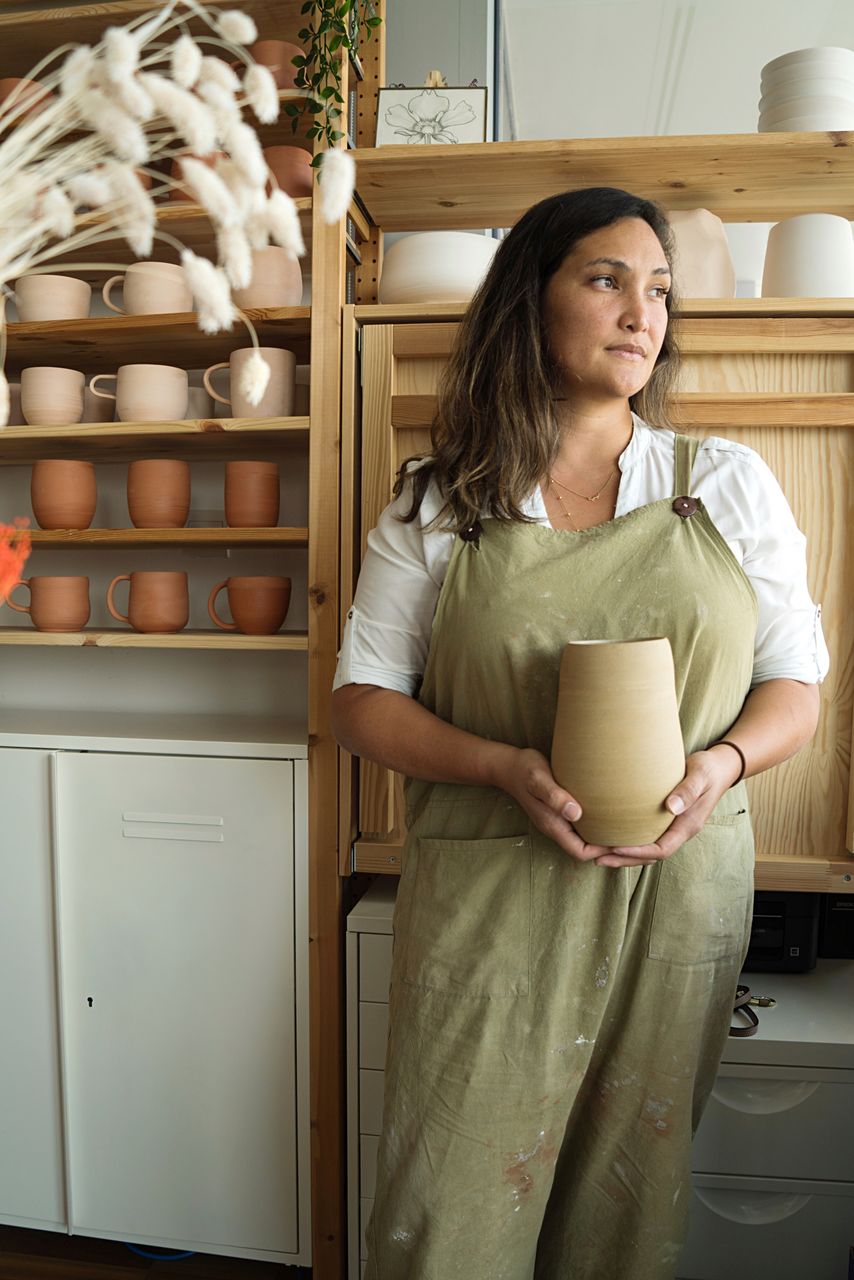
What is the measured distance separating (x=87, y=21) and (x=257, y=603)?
44.3 inches

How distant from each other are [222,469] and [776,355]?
117cm

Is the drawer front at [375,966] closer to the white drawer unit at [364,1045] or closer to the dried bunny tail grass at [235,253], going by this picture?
the white drawer unit at [364,1045]

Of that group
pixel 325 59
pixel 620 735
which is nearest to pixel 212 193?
pixel 620 735

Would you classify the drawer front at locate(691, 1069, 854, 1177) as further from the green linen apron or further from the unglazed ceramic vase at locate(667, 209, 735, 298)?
the unglazed ceramic vase at locate(667, 209, 735, 298)

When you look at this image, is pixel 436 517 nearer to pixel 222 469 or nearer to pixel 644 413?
pixel 644 413

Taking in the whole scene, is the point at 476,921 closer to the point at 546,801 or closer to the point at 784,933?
the point at 546,801

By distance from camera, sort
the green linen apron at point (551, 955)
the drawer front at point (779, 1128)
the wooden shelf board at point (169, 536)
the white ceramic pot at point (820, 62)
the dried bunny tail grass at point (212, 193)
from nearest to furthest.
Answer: the dried bunny tail grass at point (212, 193) < the green linen apron at point (551, 955) < the drawer front at point (779, 1128) < the white ceramic pot at point (820, 62) < the wooden shelf board at point (169, 536)

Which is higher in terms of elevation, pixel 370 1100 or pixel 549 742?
pixel 549 742

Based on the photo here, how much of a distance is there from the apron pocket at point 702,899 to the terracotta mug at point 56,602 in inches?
47.5

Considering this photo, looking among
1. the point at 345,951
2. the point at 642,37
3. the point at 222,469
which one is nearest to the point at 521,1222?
the point at 345,951

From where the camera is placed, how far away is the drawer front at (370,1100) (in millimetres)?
1690

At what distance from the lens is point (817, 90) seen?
1625 millimetres

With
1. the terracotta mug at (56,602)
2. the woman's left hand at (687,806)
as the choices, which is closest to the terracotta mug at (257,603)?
the terracotta mug at (56,602)

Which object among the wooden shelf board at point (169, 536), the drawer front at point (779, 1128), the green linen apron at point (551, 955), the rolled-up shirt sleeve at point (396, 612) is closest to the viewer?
the green linen apron at point (551, 955)
